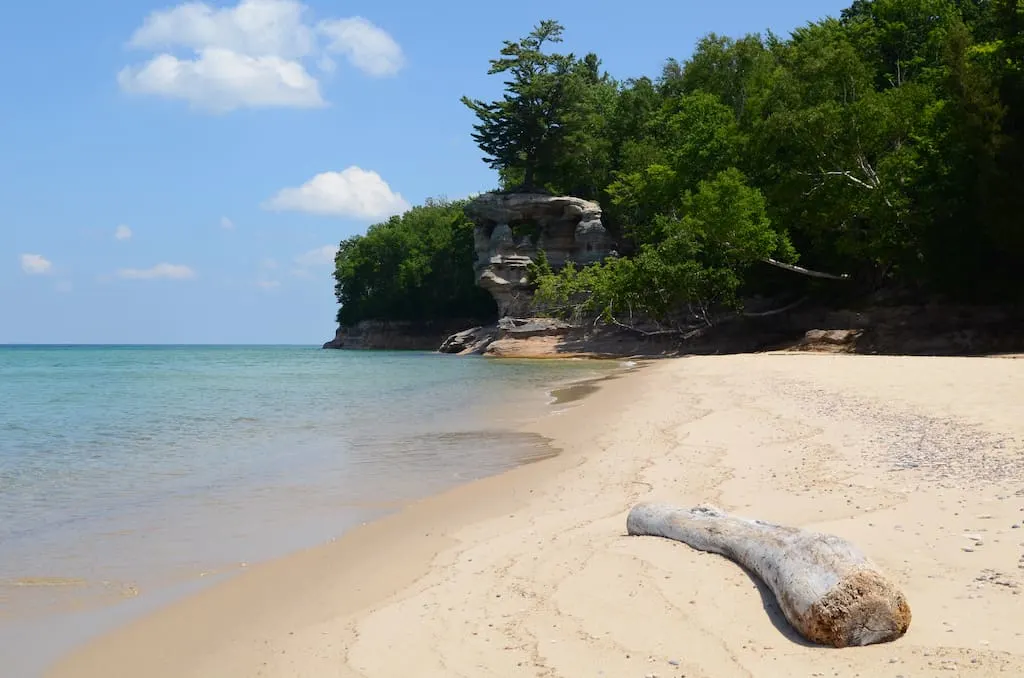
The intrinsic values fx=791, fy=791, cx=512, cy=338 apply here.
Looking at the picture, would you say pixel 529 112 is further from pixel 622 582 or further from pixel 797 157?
pixel 622 582

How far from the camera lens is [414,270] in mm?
73812

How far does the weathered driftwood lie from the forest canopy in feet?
77.1

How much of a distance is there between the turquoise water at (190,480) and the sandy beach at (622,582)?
582 mm

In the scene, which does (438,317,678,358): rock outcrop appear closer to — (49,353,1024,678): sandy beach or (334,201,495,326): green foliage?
(334,201,495,326): green foliage

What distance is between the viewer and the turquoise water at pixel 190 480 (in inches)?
206

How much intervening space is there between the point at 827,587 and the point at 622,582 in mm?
1206

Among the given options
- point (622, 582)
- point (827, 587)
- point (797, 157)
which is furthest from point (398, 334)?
point (827, 587)

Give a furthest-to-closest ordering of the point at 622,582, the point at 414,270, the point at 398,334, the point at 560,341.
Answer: the point at 398,334
the point at 414,270
the point at 560,341
the point at 622,582

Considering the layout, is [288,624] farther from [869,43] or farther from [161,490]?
[869,43]

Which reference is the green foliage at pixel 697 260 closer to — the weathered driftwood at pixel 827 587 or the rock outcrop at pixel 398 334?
the weathered driftwood at pixel 827 587

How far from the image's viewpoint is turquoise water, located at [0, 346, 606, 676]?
523cm

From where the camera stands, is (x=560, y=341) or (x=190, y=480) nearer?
(x=190, y=480)

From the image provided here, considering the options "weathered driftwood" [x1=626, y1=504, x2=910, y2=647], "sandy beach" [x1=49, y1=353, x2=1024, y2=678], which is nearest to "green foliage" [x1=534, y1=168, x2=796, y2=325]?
"sandy beach" [x1=49, y1=353, x2=1024, y2=678]

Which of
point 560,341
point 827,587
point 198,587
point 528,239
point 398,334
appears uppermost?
point 528,239
